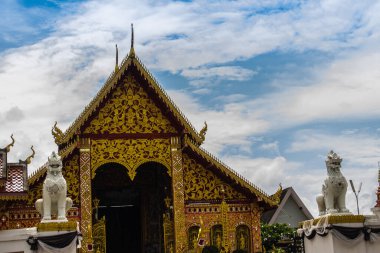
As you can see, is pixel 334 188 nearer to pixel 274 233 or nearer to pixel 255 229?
pixel 255 229

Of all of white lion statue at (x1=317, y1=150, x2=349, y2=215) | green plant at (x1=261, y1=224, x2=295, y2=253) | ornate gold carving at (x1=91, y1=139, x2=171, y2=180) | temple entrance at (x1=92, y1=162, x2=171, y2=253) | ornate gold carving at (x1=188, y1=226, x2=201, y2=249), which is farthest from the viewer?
green plant at (x1=261, y1=224, x2=295, y2=253)

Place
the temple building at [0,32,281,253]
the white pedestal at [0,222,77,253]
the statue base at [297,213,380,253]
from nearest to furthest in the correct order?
the white pedestal at [0,222,77,253], the statue base at [297,213,380,253], the temple building at [0,32,281,253]

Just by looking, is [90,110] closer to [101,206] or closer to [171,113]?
[171,113]

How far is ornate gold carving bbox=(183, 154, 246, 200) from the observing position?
835 inches

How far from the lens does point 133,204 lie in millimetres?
27000

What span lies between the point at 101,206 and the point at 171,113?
7215 mm

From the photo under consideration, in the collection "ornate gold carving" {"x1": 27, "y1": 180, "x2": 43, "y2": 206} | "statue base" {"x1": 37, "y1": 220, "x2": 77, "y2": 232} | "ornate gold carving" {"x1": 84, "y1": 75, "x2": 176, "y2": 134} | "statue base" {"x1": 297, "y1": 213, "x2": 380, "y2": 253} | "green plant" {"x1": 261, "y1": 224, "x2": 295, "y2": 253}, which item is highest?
"ornate gold carving" {"x1": 84, "y1": 75, "x2": 176, "y2": 134}

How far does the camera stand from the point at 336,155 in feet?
55.3

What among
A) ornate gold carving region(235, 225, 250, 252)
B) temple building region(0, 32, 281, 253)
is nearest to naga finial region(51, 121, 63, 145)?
temple building region(0, 32, 281, 253)

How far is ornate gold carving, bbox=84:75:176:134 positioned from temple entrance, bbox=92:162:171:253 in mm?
2385

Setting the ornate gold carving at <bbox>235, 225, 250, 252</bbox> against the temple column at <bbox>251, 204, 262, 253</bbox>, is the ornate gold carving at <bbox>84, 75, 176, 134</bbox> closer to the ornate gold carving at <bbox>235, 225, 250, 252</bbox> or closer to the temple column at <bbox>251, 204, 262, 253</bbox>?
the temple column at <bbox>251, 204, 262, 253</bbox>

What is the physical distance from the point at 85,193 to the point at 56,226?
4.74 m

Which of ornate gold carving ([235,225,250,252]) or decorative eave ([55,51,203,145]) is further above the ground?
decorative eave ([55,51,203,145])

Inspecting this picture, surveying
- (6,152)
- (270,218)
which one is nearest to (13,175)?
(6,152)
